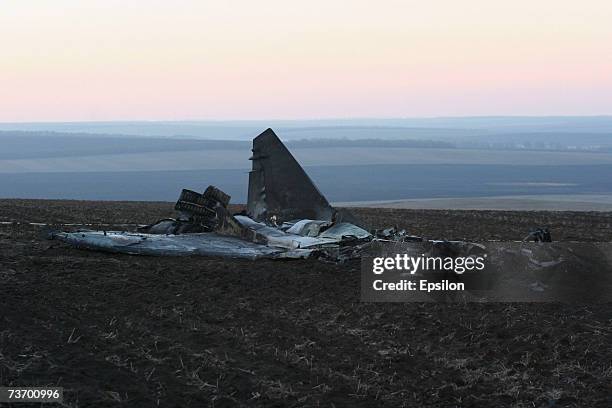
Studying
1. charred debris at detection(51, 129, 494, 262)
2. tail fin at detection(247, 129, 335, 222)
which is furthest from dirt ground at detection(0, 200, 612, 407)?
tail fin at detection(247, 129, 335, 222)

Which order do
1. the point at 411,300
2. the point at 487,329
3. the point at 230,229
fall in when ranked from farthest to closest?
the point at 230,229 < the point at 411,300 < the point at 487,329

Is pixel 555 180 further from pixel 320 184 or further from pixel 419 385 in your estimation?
pixel 419 385

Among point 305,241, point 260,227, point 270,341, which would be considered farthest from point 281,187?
point 270,341

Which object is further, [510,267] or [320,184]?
[320,184]

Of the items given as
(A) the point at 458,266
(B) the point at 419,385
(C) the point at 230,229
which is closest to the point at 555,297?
(A) the point at 458,266

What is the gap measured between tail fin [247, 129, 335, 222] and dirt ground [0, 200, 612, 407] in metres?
5.49

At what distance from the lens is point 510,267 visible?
17500 millimetres

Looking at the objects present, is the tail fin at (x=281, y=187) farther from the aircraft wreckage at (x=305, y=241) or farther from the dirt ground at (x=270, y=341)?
the dirt ground at (x=270, y=341)

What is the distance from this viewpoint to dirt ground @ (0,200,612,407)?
401 inches

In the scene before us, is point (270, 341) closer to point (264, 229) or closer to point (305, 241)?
point (305, 241)

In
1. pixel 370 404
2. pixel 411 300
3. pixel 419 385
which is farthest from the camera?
pixel 411 300

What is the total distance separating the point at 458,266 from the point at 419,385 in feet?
25.1

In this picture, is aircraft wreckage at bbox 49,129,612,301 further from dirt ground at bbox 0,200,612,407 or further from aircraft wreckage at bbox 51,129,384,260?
dirt ground at bbox 0,200,612,407

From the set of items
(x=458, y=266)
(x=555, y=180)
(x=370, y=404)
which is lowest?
(x=370, y=404)
